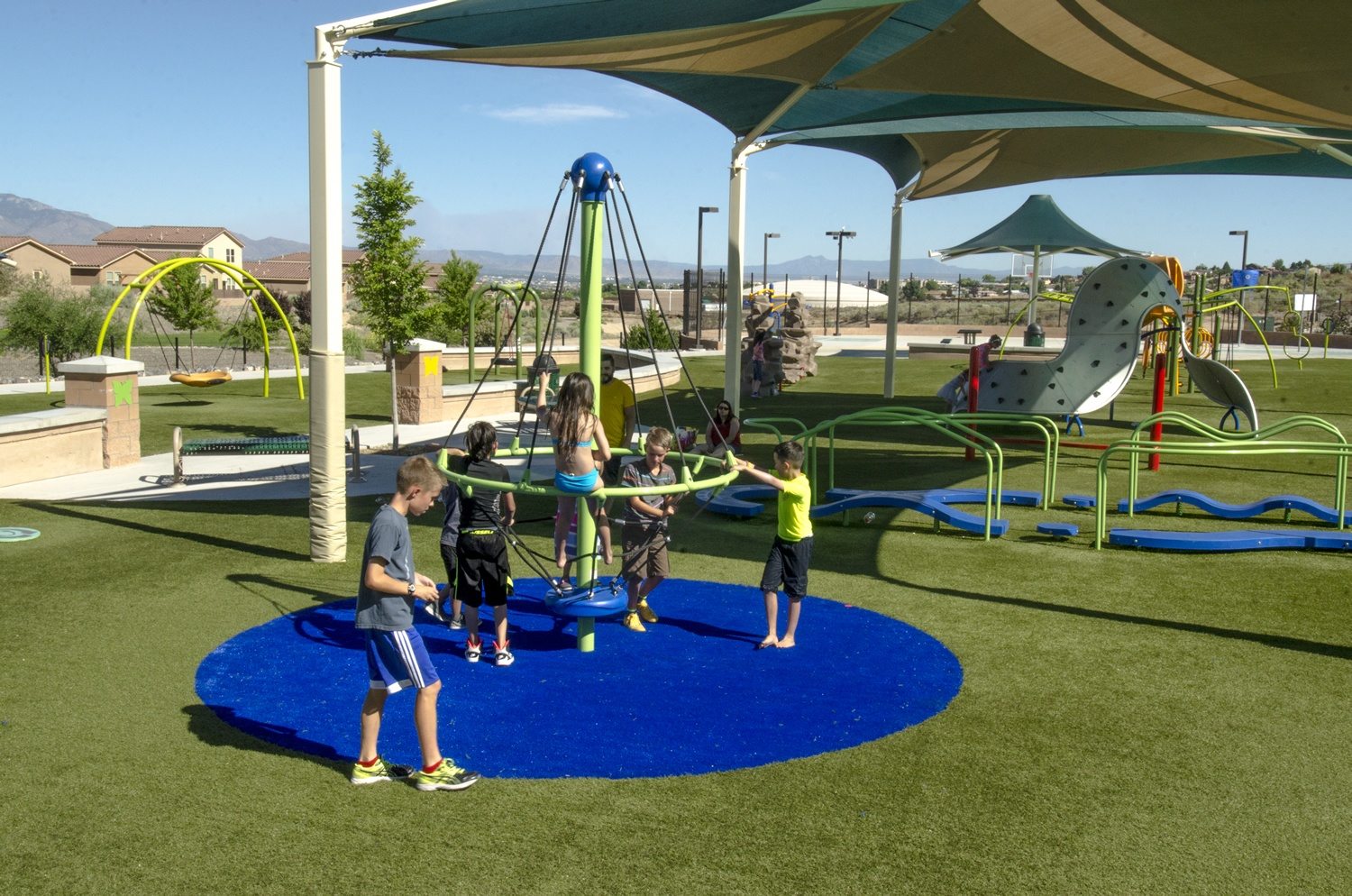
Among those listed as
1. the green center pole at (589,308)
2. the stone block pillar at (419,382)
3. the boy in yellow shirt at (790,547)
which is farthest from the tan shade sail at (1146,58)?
the stone block pillar at (419,382)

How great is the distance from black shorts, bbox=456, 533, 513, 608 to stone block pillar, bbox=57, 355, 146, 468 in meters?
10.3

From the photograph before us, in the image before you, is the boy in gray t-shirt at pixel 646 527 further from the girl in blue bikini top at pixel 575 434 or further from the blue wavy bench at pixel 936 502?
the blue wavy bench at pixel 936 502

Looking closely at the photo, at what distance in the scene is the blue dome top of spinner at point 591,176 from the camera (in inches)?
324

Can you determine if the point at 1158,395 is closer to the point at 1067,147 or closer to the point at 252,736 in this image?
the point at 1067,147

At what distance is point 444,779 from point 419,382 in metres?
17.0

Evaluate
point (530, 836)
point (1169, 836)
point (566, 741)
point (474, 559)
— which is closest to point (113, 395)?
point (474, 559)

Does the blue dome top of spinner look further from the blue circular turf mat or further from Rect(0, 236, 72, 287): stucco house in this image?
Rect(0, 236, 72, 287): stucco house

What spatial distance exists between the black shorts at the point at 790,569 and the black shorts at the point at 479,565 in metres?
1.91

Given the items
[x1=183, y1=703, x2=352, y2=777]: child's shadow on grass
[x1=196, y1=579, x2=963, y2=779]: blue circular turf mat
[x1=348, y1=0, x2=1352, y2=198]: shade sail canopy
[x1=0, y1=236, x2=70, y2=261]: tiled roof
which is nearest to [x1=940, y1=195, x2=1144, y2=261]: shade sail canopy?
[x1=348, y1=0, x2=1352, y2=198]: shade sail canopy

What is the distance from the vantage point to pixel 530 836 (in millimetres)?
5301

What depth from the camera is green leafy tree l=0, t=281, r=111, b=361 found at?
30047 millimetres

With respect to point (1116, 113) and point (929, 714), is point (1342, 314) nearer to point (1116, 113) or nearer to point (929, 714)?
point (1116, 113)

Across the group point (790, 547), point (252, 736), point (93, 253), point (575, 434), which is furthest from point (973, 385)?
point (93, 253)

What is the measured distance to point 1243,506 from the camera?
43.9 ft
